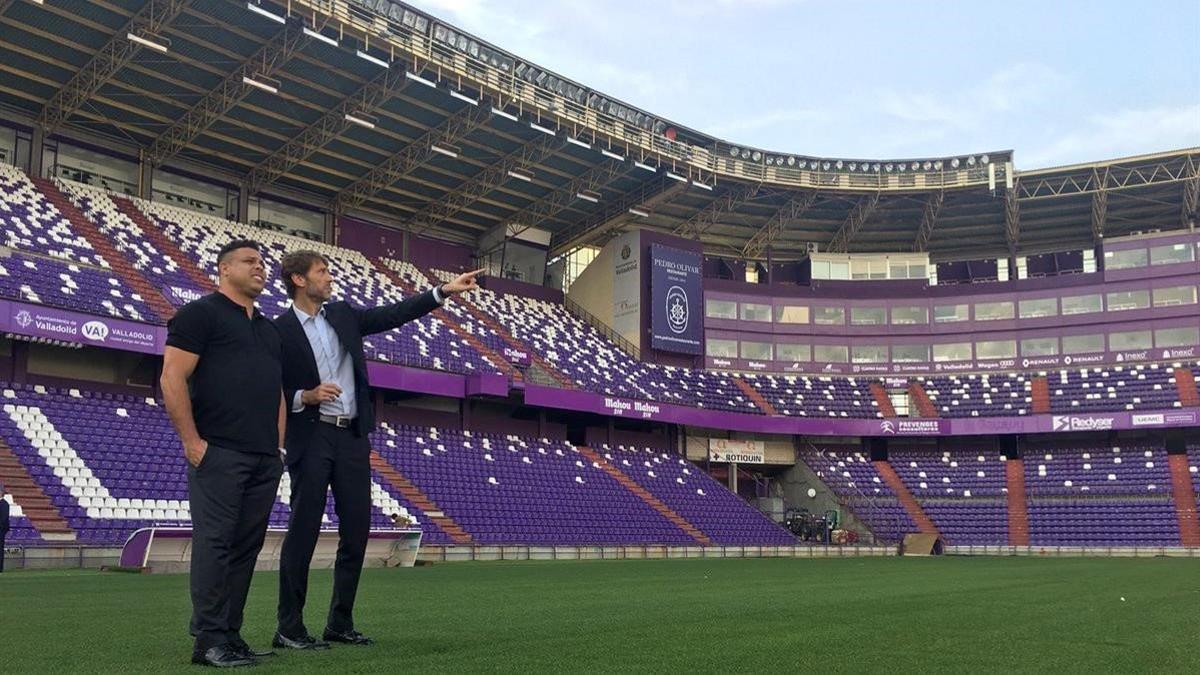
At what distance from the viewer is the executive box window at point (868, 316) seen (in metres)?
54.4

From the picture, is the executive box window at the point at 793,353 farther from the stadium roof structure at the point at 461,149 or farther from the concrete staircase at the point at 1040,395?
the concrete staircase at the point at 1040,395

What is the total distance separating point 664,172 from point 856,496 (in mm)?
16928

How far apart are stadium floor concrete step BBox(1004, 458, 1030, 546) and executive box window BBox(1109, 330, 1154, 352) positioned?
305 inches

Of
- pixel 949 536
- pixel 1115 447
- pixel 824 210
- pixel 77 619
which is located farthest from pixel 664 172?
pixel 77 619

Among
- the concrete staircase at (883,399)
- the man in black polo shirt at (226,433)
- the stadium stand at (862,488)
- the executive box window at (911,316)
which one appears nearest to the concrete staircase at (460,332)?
the stadium stand at (862,488)

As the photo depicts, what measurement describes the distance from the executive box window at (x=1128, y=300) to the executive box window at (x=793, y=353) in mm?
14460

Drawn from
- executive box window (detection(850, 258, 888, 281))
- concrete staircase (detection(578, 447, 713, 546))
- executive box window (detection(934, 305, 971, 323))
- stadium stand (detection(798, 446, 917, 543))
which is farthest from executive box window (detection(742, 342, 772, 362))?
concrete staircase (detection(578, 447, 713, 546))

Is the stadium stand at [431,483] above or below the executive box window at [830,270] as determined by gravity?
below

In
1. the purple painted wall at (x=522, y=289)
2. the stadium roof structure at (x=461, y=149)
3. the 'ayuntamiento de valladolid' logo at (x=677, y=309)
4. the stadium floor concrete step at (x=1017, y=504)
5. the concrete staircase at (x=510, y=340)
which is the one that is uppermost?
the stadium roof structure at (x=461, y=149)

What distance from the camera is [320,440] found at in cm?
628

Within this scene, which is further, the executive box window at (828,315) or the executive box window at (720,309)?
the executive box window at (828,315)

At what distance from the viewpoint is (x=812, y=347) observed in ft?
178

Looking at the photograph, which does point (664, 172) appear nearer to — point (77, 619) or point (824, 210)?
point (824, 210)

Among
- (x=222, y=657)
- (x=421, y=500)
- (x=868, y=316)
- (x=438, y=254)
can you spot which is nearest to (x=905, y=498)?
(x=868, y=316)
